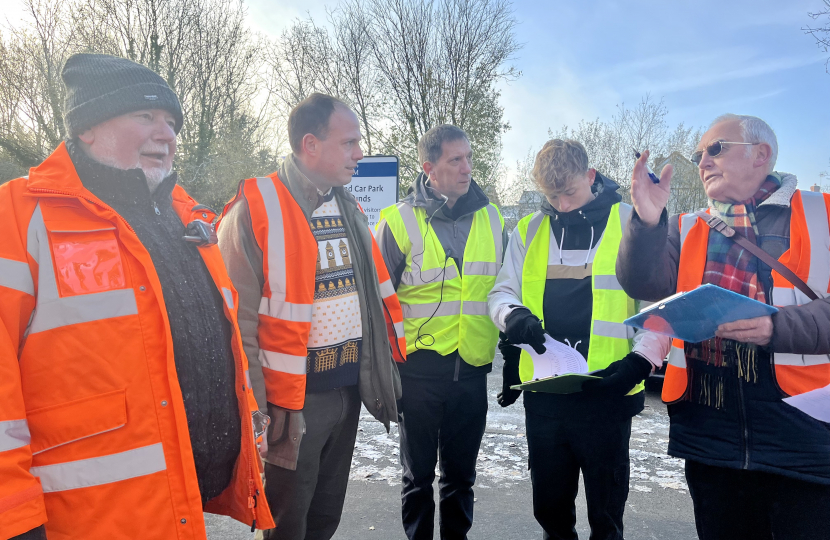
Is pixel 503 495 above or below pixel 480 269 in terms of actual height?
below

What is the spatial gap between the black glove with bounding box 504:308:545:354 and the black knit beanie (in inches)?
67.2

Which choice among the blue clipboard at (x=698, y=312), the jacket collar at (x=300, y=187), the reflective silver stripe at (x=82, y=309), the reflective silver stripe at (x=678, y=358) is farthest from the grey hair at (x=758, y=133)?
the reflective silver stripe at (x=82, y=309)

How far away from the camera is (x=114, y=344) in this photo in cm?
→ 151

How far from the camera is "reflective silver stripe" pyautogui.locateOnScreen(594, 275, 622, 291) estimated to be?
2592 millimetres

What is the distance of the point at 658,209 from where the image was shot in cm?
202

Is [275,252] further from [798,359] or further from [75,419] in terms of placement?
[798,359]

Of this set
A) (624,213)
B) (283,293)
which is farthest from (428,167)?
(283,293)

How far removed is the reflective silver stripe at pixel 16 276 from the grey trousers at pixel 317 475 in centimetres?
122

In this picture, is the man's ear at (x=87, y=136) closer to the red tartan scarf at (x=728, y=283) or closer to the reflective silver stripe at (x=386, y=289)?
the reflective silver stripe at (x=386, y=289)

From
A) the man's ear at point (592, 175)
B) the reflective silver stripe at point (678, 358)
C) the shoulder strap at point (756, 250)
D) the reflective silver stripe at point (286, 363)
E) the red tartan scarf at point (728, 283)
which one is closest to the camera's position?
the shoulder strap at point (756, 250)

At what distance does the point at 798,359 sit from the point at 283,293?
1.93 m

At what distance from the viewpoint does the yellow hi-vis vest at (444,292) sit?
3078 millimetres

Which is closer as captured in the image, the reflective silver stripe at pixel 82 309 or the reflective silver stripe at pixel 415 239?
the reflective silver stripe at pixel 82 309

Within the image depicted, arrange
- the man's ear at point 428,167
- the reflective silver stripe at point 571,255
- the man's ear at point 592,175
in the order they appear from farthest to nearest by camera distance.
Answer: the man's ear at point 428,167
the man's ear at point 592,175
the reflective silver stripe at point 571,255
